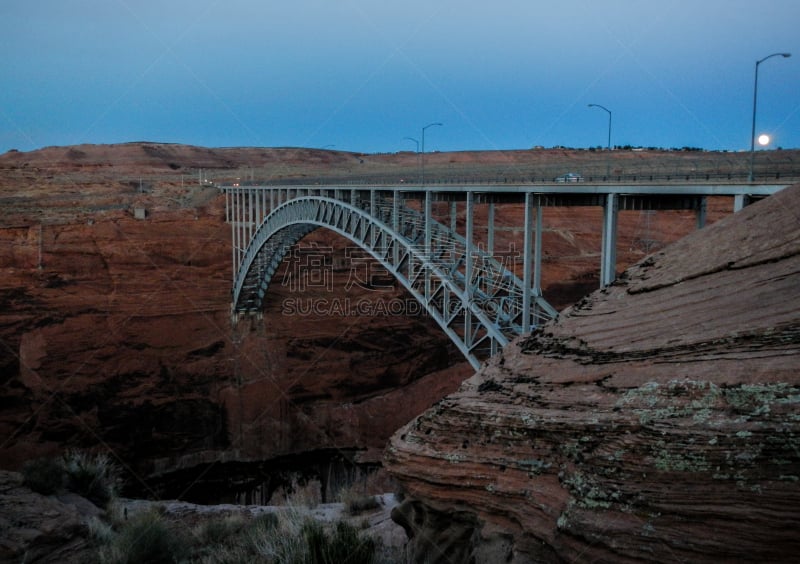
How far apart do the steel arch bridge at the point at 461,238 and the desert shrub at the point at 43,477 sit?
8827 millimetres

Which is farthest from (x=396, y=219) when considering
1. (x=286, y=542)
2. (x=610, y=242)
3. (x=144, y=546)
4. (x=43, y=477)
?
(x=286, y=542)

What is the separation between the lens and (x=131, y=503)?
15.5 m

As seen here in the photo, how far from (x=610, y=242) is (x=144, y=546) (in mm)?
8297

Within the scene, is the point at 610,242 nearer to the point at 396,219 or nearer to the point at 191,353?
the point at 396,219

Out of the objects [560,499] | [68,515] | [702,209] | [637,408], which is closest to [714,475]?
[637,408]

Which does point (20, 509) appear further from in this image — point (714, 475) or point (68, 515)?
point (714, 475)

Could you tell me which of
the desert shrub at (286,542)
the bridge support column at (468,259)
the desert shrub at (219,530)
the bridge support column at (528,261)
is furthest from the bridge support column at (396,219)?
the desert shrub at (286,542)

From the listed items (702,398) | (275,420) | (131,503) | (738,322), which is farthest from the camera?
(275,420)

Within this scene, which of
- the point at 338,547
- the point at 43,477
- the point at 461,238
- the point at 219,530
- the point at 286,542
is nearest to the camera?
the point at 338,547

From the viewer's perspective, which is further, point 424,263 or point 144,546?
point 424,263

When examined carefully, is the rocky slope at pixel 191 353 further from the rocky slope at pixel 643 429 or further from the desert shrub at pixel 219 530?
the rocky slope at pixel 643 429

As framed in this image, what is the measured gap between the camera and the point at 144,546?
9.73 metres

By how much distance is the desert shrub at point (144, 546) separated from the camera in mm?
9391

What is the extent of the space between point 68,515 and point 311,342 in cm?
2478
